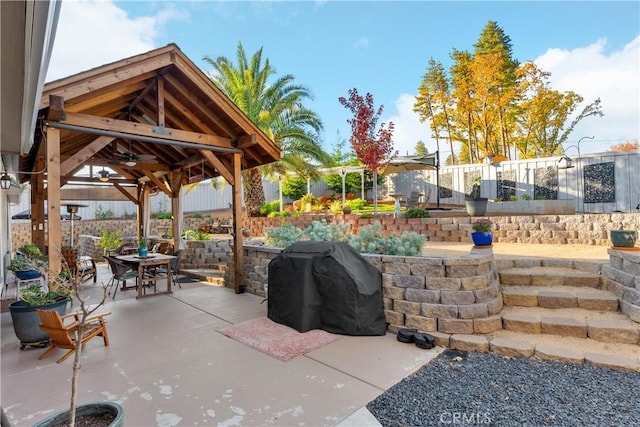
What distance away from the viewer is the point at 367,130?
966 centimetres

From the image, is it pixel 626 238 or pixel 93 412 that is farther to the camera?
pixel 626 238

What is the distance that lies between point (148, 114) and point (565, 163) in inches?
495

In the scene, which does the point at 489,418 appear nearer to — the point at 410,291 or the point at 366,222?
the point at 410,291

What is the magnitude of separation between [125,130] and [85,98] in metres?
0.68

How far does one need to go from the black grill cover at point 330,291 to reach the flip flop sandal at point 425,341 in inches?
19.7

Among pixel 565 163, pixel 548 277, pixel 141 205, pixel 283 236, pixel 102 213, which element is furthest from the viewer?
pixel 102 213

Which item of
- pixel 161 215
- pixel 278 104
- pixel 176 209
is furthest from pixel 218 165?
pixel 161 215

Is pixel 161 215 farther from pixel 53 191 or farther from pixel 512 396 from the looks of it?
pixel 512 396

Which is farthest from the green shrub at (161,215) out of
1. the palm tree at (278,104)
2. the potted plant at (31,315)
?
the potted plant at (31,315)

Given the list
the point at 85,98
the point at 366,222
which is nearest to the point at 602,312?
the point at 366,222

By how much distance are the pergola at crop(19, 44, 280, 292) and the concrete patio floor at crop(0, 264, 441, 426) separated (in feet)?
5.55

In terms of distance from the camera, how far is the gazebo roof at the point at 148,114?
478 cm

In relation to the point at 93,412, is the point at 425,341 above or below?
below

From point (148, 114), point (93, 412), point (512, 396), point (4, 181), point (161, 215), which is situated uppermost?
point (148, 114)
